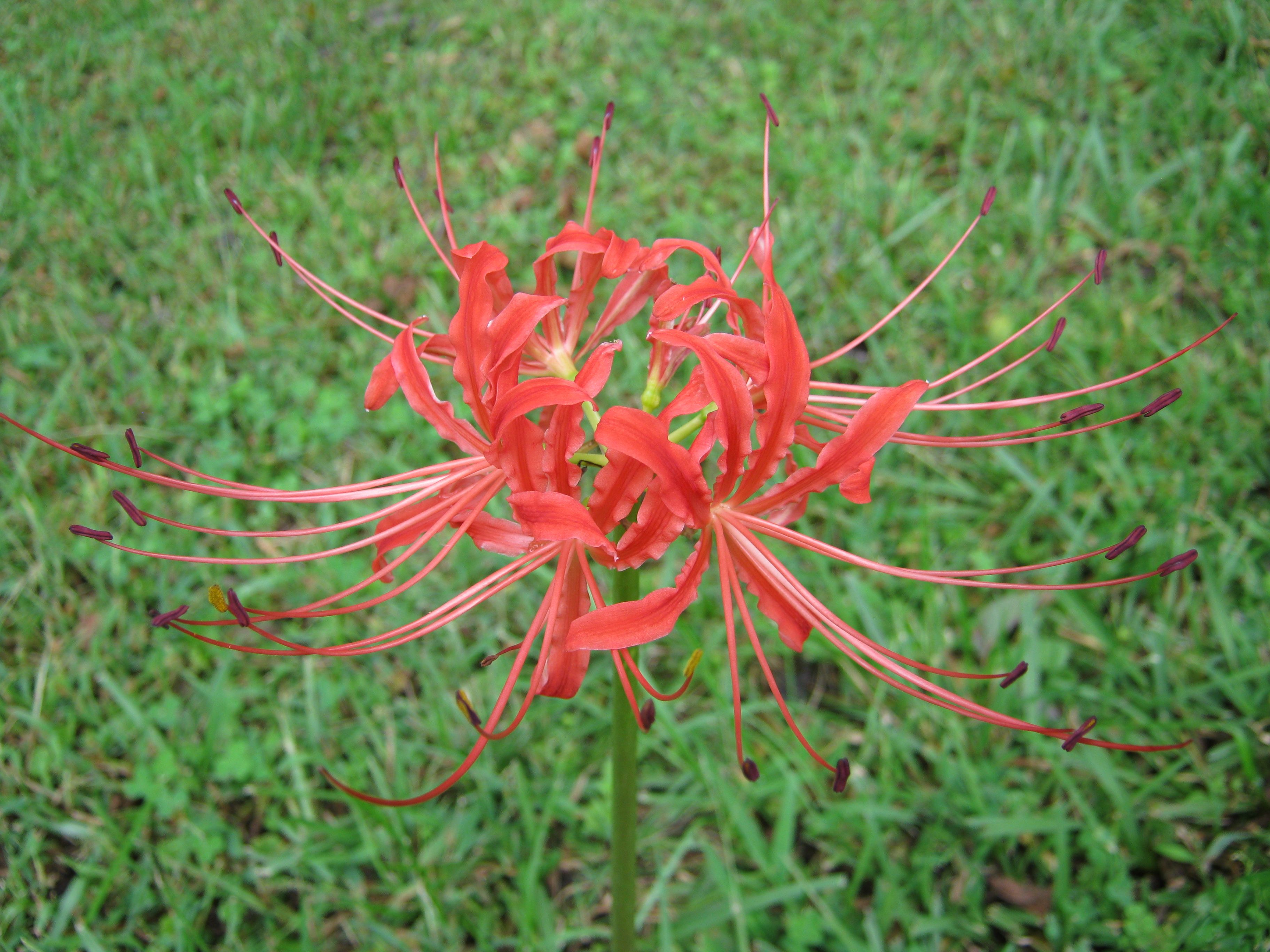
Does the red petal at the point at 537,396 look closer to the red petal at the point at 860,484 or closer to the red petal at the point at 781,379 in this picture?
Answer: the red petal at the point at 781,379

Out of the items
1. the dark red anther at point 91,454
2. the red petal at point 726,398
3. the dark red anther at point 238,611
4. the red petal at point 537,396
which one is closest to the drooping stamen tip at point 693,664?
the red petal at point 726,398

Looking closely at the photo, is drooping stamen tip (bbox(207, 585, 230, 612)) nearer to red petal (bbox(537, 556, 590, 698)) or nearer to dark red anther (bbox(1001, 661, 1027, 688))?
red petal (bbox(537, 556, 590, 698))

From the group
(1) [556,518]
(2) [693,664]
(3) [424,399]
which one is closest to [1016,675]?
(2) [693,664]

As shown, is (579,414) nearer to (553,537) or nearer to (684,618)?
(553,537)

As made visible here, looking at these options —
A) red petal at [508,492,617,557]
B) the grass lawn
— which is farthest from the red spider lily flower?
the grass lawn

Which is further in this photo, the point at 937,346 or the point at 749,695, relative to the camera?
the point at 937,346

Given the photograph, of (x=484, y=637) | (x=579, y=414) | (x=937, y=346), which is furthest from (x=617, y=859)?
(x=937, y=346)
